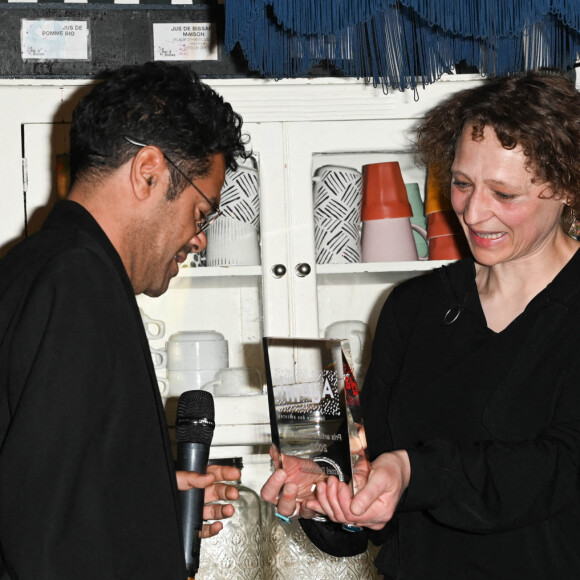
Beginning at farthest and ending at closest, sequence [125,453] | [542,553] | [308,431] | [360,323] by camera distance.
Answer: [360,323]
[542,553]
[308,431]
[125,453]

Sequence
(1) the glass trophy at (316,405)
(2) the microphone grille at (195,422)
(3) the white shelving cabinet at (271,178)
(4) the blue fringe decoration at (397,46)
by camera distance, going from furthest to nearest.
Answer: (3) the white shelving cabinet at (271,178), (4) the blue fringe decoration at (397,46), (2) the microphone grille at (195,422), (1) the glass trophy at (316,405)

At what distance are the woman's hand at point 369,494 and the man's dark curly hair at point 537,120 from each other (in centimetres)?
49

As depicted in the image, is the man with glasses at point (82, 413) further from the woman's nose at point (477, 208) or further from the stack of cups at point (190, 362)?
the stack of cups at point (190, 362)

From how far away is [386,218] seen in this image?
1.84 meters

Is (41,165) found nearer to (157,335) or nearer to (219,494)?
(157,335)

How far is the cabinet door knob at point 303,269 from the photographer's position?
69.7 inches

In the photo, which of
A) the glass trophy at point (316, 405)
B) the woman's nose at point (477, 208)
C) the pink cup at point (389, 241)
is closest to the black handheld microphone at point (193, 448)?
the glass trophy at point (316, 405)

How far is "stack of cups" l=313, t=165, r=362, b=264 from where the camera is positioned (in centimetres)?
180

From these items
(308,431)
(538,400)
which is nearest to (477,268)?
(538,400)

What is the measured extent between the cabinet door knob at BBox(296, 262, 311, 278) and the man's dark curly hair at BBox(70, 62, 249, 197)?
69cm

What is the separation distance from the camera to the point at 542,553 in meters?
1.10

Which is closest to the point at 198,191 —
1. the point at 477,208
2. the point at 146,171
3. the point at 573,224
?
the point at 146,171

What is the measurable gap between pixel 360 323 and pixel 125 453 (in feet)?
3.65

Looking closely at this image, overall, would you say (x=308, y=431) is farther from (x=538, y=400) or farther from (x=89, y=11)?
(x=89, y=11)
